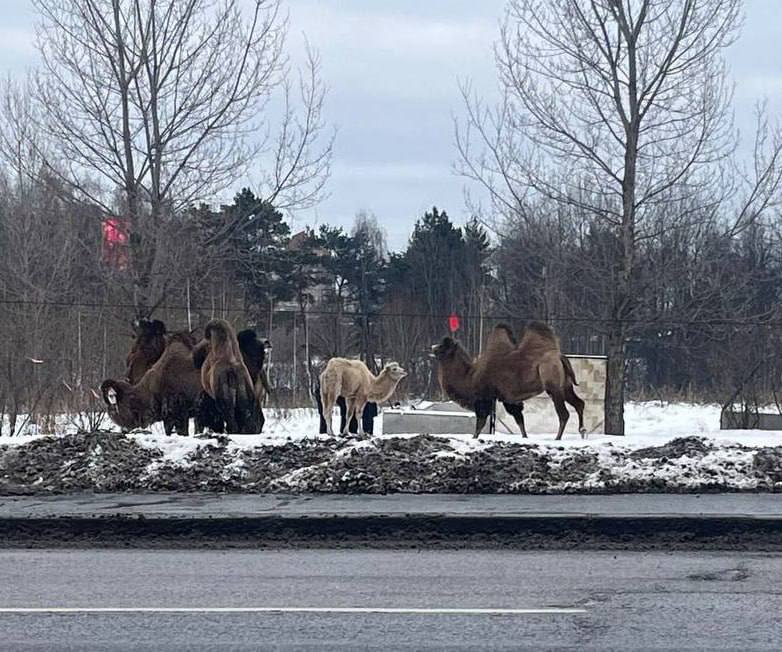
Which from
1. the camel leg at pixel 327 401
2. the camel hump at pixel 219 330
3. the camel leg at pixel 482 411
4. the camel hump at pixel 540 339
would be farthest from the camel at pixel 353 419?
the camel hump at pixel 219 330

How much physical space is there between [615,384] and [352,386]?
5.50 metres

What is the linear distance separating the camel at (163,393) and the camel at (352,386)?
260cm

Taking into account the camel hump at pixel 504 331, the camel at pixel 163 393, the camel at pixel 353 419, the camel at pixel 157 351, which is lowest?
the camel at pixel 353 419

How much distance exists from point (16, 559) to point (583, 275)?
52.3 feet

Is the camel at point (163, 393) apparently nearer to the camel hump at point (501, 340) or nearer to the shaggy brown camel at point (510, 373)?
the shaggy brown camel at point (510, 373)

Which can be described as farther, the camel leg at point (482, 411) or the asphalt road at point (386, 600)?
the camel leg at point (482, 411)

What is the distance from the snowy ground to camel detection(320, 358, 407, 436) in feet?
16.2

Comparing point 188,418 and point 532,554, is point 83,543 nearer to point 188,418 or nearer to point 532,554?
point 532,554

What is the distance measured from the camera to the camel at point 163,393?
1839 centimetres

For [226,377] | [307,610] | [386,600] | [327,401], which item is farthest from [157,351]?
[307,610]

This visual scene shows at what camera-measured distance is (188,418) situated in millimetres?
18703

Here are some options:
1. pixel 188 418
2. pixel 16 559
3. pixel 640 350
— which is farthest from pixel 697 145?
pixel 640 350

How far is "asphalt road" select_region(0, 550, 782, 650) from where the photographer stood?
6820mm

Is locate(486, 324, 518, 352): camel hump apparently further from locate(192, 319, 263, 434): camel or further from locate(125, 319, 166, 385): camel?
locate(125, 319, 166, 385): camel
